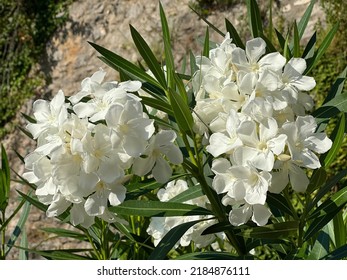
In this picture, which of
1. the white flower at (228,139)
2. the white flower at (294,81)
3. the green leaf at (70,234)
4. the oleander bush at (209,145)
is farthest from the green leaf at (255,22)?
the green leaf at (70,234)

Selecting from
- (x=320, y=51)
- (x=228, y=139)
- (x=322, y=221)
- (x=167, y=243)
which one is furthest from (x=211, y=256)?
(x=320, y=51)

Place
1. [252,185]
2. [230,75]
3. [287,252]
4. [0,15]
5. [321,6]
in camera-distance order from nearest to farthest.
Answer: [252,185] < [230,75] < [287,252] < [321,6] < [0,15]

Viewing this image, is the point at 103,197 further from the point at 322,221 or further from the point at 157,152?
the point at 322,221

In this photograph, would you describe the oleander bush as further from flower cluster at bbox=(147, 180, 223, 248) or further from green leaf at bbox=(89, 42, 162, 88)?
flower cluster at bbox=(147, 180, 223, 248)

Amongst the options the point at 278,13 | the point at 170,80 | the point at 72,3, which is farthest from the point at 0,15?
the point at 170,80

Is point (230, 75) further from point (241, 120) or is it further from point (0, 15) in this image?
point (0, 15)

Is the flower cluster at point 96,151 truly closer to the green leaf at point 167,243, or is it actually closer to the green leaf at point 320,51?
the green leaf at point 167,243
